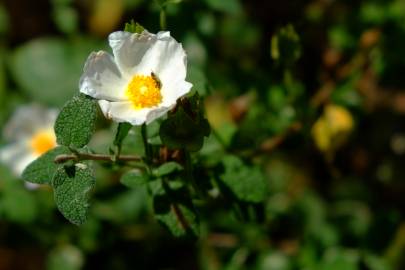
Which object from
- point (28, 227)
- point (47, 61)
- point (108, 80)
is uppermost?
point (108, 80)

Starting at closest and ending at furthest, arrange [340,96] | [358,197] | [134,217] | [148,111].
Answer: [148,111] → [340,96] → [134,217] → [358,197]

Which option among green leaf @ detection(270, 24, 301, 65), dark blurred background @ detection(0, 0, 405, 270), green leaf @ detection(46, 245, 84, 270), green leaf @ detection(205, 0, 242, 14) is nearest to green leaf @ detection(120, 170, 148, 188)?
dark blurred background @ detection(0, 0, 405, 270)

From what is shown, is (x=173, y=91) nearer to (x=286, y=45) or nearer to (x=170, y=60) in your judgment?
(x=170, y=60)

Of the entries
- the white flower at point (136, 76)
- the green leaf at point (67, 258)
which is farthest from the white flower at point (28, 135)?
the white flower at point (136, 76)

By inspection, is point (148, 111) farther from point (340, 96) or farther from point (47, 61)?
point (47, 61)

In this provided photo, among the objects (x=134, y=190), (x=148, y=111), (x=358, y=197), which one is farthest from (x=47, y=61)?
(x=148, y=111)

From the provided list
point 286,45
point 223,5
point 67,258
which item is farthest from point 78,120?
point 67,258

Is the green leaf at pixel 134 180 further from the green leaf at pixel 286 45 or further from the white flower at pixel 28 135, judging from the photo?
the white flower at pixel 28 135
